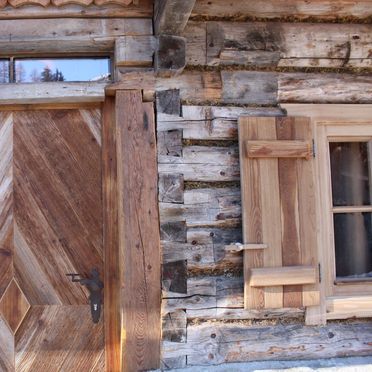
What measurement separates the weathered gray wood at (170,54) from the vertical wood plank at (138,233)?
266mm

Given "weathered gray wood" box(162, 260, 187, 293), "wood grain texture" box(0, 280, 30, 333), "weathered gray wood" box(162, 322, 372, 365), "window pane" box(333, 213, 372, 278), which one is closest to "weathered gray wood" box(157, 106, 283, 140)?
"weathered gray wood" box(162, 260, 187, 293)

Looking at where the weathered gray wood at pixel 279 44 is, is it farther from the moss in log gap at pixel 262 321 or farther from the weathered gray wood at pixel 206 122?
the moss in log gap at pixel 262 321

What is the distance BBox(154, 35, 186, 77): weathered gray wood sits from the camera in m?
3.48

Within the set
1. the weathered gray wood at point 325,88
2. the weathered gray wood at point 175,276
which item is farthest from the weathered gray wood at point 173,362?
the weathered gray wood at point 325,88

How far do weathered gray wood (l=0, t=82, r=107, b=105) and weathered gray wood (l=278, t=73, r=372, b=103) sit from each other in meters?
1.17

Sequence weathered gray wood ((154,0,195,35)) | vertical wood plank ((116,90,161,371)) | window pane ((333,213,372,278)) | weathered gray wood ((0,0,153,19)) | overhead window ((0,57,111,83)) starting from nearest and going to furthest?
weathered gray wood ((154,0,195,35)) → vertical wood plank ((116,90,161,371)) → weathered gray wood ((0,0,153,19)) → overhead window ((0,57,111,83)) → window pane ((333,213,372,278))

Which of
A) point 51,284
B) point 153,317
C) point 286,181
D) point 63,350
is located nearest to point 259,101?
point 286,181

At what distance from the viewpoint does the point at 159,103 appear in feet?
11.7

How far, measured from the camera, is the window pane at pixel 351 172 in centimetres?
382

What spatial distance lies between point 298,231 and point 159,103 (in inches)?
45.7

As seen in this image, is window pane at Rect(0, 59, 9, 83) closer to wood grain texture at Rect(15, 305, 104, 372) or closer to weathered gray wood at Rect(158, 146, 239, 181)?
weathered gray wood at Rect(158, 146, 239, 181)

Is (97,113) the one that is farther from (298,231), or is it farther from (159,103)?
(298,231)

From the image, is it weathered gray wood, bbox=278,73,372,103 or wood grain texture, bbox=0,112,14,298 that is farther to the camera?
weathered gray wood, bbox=278,73,372,103

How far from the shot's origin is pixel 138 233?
345 cm
